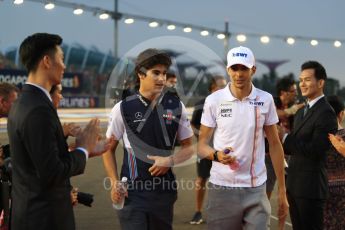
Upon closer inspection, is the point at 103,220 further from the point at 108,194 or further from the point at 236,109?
the point at 236,109

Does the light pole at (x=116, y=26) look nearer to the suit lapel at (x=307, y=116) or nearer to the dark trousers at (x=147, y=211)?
the suit lapel at (x=307, y=116)

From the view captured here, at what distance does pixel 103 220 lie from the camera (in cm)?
769

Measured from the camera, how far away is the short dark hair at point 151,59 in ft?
14.3

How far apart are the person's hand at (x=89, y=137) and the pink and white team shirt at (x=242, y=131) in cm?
141

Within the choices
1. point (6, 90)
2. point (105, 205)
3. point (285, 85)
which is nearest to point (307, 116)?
point (285, 85)

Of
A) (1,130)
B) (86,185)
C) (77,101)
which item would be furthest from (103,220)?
(77,101)

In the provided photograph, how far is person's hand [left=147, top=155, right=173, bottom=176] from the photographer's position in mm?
4152

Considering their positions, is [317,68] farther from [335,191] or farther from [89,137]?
[89,137]

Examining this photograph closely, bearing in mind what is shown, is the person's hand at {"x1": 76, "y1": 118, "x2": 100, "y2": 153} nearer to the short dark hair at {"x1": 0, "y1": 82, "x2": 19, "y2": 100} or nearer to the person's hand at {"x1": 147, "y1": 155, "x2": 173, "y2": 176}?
the person's hand at {"x1": 147, "y1": 155, "x2": 173, "y2": 176}

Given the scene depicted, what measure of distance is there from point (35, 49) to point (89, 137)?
60 centimetres

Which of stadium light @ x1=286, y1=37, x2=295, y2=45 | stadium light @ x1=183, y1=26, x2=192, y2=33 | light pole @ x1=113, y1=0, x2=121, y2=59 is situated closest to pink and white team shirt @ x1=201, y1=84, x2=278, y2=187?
light pole @ x1=113, y1=0, x2=121, y2=59

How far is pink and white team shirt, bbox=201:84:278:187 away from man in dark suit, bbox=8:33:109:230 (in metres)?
1.42

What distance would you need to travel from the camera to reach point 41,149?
2994 millimetres

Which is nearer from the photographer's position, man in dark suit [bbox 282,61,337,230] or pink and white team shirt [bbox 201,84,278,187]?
pink and white team shirt [bbox 201,84,278,187]
